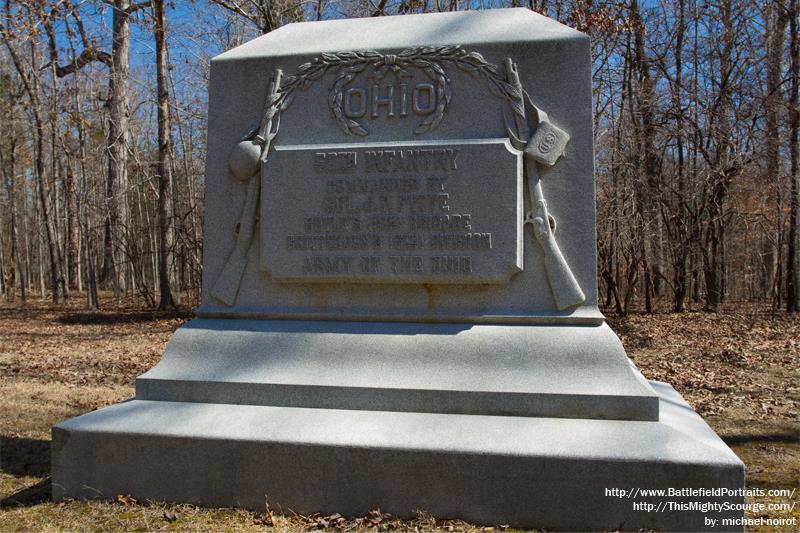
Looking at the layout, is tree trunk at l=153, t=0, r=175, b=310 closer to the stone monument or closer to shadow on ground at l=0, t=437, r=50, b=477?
shadow on ground at l=0, t=437, r=50, b=477

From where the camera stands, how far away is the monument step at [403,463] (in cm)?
332

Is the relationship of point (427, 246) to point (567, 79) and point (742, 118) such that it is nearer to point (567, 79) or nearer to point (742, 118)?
point (567, 79)

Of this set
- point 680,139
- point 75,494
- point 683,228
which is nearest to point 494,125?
point 75,494

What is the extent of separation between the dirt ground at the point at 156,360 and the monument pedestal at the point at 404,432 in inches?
6.7

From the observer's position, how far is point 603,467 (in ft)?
10.9

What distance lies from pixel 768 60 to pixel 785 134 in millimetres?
2185

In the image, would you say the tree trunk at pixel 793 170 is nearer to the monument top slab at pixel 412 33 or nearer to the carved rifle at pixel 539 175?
the monument top slab at pixel 412 33

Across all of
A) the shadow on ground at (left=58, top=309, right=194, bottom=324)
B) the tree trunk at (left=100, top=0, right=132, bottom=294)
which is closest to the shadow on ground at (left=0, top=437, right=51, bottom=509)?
the shadow on ground at (left=58, top=309, right=194, bottom=324)

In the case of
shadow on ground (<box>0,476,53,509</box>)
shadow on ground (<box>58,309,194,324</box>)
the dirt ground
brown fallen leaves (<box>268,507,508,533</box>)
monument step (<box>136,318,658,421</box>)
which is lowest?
shadow on ground (<box>58,309,194,324</box>)

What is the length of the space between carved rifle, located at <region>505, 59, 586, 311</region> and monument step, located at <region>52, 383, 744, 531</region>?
849mm

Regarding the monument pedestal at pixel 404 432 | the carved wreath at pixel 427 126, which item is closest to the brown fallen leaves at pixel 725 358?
the monument pedestal at pixel 404 432

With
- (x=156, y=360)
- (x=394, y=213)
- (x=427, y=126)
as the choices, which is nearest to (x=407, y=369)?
(x=394, y=213)

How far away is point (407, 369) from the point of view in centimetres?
404

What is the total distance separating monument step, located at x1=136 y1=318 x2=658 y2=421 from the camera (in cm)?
381
